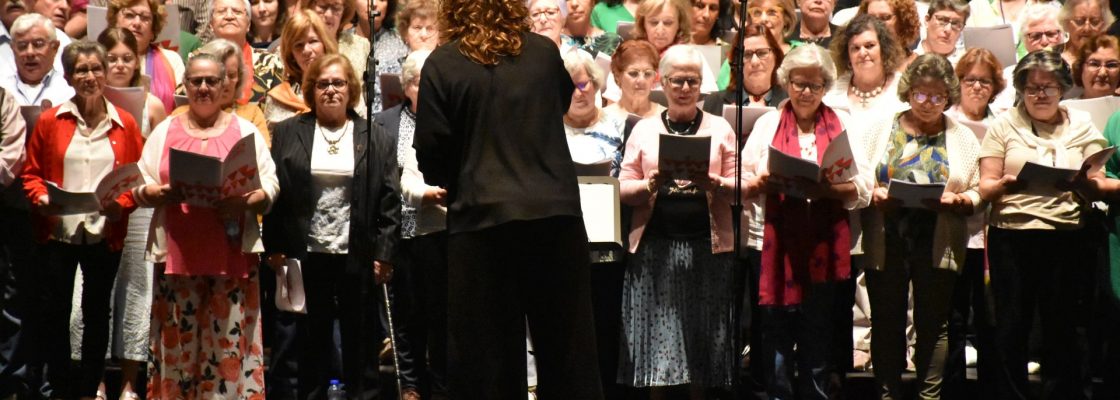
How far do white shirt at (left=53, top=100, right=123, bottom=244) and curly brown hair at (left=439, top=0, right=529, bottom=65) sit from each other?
106 inches

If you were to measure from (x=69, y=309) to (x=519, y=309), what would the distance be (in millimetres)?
2952

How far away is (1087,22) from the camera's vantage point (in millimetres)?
8078

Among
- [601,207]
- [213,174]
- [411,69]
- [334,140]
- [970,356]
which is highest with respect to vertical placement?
[411,69]

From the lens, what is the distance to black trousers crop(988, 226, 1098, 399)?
6.31m

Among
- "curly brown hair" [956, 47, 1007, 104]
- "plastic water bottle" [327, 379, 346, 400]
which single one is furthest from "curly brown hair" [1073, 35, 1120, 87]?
"plastic water bottle" [327, 379, 346, 400]

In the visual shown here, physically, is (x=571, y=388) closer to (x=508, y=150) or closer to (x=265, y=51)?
(x=508, y=150)

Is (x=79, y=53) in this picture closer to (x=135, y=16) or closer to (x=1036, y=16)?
(x=135, y=16)

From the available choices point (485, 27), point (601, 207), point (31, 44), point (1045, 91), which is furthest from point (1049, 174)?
point (31, 44)

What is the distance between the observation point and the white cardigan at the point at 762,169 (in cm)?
625

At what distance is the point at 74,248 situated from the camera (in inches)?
260

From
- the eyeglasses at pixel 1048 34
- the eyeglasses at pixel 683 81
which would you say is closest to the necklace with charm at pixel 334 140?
the eyeglasses at pixel 683 81

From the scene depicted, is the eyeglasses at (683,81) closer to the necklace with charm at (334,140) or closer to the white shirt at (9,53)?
the necklace with charm at (334,140)

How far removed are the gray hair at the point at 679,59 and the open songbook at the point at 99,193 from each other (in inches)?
86.3

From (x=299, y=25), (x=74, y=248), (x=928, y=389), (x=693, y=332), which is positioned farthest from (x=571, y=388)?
(x=299, y=25)
